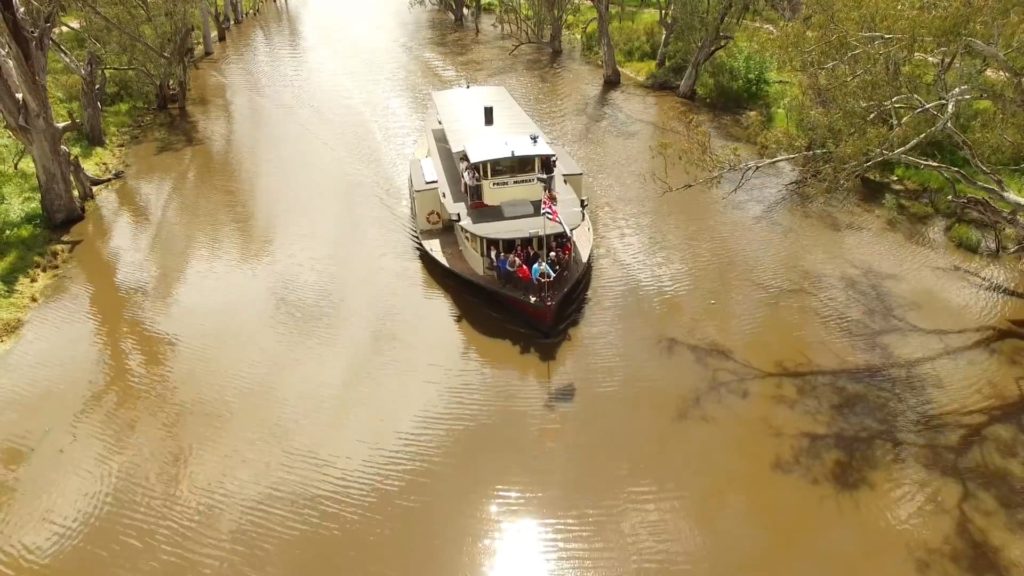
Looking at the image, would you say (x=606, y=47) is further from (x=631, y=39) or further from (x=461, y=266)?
(x=461, y=266)

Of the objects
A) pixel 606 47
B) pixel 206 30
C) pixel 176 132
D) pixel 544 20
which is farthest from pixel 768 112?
pixel 206 30

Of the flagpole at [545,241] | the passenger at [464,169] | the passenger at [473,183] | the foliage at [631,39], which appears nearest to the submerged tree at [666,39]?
the foliage at [631,39]

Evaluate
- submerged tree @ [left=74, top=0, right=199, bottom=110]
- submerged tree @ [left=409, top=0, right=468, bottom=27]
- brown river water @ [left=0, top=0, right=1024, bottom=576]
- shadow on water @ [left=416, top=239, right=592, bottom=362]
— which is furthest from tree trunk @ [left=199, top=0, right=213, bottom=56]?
shadow on water @ [left=416, top=239, right=592, bottom=362]

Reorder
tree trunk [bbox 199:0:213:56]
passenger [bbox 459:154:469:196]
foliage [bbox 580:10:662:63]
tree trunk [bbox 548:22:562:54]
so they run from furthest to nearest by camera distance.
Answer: tree trunk [bbox 548:22:562:54]
tree trunk [bbox 199:0:213:56]
foliage [bbox 580:10:662:63]
passenger [bbox 459:154:469:196]

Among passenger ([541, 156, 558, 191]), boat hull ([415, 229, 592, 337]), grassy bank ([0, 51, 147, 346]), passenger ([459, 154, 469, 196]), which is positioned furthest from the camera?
passenger ([459, 154, 469, 196])

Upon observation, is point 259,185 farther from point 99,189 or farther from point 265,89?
point 265,89

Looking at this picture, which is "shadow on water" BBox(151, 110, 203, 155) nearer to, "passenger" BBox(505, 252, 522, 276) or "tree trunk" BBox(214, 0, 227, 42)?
"tree trunk" BBox(214, 0, 227, 42)

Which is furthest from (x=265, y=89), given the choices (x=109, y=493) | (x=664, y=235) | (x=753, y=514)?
(x=753, y=514)
